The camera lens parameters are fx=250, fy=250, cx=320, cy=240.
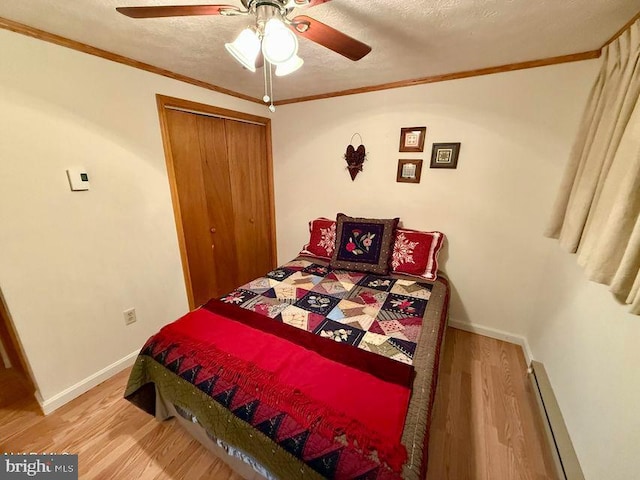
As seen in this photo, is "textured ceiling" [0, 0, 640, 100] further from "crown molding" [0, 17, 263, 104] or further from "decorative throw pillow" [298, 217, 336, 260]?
"decorative throw pillow" [298, 217, 336, 260]

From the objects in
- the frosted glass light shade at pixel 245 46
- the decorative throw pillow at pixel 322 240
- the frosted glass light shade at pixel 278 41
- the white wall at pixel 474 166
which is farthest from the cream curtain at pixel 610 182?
the decorative throw pillow at pixel 322 240

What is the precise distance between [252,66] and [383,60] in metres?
1.03

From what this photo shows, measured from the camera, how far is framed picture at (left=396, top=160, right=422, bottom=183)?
216 centimetres

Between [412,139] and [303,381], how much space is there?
6.58ft

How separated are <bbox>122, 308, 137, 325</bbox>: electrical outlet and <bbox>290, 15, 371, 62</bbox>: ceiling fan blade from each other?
2078 mm

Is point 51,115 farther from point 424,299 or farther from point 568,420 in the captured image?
point 568,420

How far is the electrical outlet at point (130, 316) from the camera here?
6.04 ft

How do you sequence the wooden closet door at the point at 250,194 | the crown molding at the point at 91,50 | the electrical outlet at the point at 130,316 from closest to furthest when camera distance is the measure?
the crown molding at the point at 91,50 < the electrical outlet at the point at 130,316 < the wooden closet door at the point at 250,194

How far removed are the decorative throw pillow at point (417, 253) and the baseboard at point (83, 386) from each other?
86.9 inches

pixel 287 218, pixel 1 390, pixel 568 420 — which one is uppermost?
pixel 287 218

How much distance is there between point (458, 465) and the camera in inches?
49.8

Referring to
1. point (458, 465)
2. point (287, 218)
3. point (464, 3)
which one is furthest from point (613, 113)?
point (287, 218)

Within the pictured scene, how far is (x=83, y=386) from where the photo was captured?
5.46 feet

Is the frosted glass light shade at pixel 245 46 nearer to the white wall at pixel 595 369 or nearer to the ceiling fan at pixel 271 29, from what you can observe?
the ceiling fan at pixel 271 29
